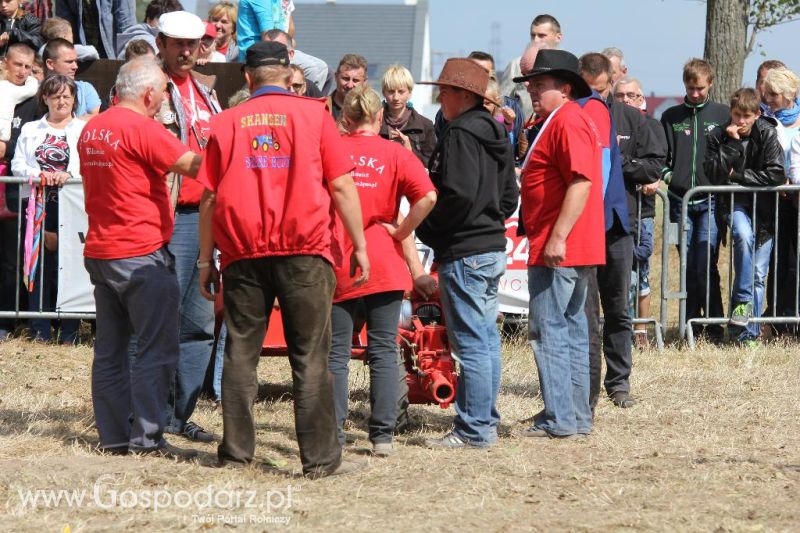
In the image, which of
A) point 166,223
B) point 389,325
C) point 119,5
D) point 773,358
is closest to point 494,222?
point 389,325

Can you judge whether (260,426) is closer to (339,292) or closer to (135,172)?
(339,292)

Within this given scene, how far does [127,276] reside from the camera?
666 centimetres

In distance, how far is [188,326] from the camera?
24.3ft

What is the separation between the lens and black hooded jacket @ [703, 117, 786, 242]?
36.6 ft

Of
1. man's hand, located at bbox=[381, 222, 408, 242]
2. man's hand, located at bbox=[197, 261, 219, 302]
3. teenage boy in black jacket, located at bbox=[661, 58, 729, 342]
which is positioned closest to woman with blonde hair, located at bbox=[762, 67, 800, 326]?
teenage boy in black jacket, located at bbox=[661, 58, 729, 342]

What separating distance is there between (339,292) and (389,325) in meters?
0.37

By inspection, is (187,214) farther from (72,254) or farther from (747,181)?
(747,181)

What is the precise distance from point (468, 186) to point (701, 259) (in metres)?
5.25

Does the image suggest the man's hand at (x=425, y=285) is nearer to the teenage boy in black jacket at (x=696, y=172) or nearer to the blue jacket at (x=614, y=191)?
the blue jacket at (x=614, y=191)

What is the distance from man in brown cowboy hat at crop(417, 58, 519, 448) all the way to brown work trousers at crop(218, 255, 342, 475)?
0.99 metres

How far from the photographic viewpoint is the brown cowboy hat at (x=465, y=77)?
23.2 ft

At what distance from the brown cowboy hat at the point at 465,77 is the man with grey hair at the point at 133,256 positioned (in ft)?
5.05

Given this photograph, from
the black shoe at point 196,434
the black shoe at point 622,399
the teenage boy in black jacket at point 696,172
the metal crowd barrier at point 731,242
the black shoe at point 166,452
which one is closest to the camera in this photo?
the black shoe at point 166,452

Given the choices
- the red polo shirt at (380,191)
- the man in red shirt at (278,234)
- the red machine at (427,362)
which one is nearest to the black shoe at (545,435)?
the red machine at (427,362)
